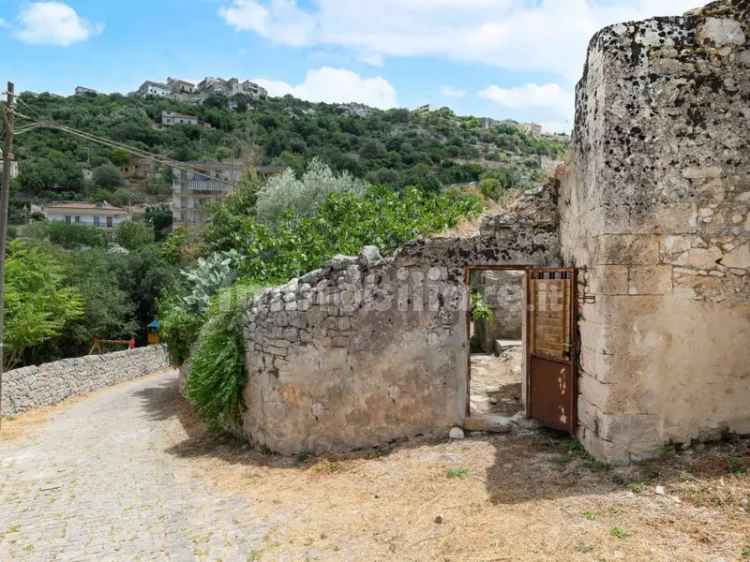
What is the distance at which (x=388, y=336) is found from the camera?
7148mm

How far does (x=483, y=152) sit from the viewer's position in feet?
177

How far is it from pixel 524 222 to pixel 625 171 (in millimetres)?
1883

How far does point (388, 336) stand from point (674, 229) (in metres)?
3.60

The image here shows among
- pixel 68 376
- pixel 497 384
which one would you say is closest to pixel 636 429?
pixel 497 384

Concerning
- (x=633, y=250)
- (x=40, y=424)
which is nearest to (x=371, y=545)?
(x=633, y=250)

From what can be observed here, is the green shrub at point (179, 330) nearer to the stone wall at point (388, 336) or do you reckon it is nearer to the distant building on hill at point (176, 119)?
the stone wall at point (388, 336)

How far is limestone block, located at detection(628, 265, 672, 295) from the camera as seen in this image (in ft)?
17.9

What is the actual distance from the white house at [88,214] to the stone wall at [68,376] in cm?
3708

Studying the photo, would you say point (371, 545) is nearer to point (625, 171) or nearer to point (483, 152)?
point (625, 171)

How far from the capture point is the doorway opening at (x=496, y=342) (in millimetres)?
8769

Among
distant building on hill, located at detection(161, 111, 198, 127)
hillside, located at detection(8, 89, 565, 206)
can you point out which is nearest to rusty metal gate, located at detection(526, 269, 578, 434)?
hillside, located at detection(8, 89, 565, 206)

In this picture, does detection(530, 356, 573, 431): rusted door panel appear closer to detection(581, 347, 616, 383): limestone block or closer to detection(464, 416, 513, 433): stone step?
detection(464, 416, 513, 433): stone step

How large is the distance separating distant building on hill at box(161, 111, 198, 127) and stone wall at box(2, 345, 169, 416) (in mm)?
49109

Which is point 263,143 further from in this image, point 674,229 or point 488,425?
point 674,229
